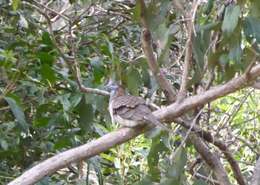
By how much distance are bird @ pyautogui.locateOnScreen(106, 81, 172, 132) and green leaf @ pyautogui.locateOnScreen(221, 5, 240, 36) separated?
286 millimetres

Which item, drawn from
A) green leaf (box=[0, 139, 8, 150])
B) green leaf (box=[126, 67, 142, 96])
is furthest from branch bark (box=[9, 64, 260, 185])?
green leaf (box=[0, 139, 8, 150])

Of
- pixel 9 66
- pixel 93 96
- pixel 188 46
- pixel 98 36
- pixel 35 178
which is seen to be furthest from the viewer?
pixel 98 36

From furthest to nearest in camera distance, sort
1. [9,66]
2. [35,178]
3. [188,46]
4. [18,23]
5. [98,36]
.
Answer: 1. [18,23]
2. [98,36]
3. [9,66]
4. [188,46]
5. [35,178]

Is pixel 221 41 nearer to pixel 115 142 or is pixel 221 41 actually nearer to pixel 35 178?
pixel 115 142

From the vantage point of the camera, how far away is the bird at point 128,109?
5.53 ft

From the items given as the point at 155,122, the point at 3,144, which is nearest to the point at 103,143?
the point at 155,122

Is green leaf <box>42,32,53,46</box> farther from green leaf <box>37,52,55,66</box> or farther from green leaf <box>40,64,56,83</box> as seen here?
green leaf <box>40,64,56,83</box>

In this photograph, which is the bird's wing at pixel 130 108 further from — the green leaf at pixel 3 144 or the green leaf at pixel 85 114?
the green leaf at pixel 3 144

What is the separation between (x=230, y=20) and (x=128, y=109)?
0.55 meters

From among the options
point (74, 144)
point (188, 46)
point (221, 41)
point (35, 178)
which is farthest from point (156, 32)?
point (74, 144)

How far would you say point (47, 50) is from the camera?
2322 mm

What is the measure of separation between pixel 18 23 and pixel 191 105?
1438mm

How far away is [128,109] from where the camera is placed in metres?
1.95

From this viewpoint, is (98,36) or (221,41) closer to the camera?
(221,41)
